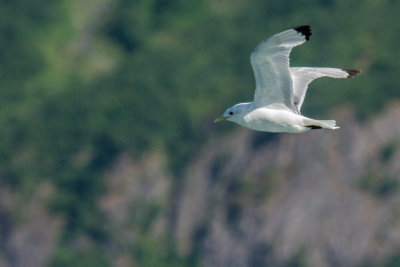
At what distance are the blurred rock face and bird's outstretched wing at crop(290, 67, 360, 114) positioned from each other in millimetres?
22825

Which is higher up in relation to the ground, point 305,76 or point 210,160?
point 305,76

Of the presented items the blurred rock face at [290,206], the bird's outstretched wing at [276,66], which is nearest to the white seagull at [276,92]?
the bird's outstretched wing at [276,66]

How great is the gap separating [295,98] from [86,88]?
3183 centimetres

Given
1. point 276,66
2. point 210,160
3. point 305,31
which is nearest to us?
point 305,31

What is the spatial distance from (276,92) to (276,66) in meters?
0.54

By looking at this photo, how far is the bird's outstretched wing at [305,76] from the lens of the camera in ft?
47.6

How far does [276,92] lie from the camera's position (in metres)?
13.7

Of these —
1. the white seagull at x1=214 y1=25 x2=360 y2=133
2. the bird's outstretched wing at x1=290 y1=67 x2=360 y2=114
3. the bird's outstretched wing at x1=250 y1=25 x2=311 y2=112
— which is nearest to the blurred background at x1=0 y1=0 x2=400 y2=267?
the bird's outstretched wing at x1=290 y1=67 x2=360 y2=114

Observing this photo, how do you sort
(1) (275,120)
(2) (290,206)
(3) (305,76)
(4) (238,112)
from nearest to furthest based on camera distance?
(1) (275,120) < (4) (238,112) < (3) (305,76) < (2) (290,206)

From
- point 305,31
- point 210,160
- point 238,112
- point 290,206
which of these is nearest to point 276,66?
point 305,31

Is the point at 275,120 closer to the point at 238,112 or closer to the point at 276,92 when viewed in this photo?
the point at 276,92

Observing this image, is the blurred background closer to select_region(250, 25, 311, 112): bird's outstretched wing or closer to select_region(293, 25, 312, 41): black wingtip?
select_region(250, 25, 311, 112): bird's outstretched wing

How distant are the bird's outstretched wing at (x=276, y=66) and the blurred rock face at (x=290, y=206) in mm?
24176

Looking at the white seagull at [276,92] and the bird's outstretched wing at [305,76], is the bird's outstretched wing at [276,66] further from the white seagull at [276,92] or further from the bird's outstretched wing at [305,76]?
the bird's outstretched wing at [305,76]
